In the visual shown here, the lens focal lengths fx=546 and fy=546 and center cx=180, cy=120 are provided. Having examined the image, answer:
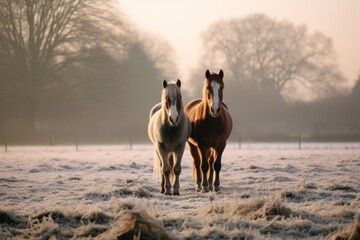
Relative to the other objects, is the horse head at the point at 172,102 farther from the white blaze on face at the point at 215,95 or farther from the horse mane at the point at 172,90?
the white blaze on face at the point at 215,95

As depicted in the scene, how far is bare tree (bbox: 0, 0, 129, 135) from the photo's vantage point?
38.9 meters


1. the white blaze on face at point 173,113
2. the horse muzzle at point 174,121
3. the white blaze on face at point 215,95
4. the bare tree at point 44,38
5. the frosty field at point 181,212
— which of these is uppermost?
the bare tree at point 44,38

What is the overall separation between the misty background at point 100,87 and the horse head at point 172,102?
891 inches

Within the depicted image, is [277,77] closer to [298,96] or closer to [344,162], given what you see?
[298,96]

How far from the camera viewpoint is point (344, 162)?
62.5 feet

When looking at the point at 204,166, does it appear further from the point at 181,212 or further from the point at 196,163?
the point at 181,212

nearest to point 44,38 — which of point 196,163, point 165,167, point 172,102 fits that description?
point 196,163

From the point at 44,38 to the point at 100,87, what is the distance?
5756mm

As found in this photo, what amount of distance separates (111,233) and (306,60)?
62.0 metres

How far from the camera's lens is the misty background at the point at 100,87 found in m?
39.6

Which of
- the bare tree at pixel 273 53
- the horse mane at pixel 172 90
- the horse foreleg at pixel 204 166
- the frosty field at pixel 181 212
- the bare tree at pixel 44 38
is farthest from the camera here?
the bare tree at pixel 273 53

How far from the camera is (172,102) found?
10.3 m

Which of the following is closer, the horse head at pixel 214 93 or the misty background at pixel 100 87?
the horse head at pixel 214 93

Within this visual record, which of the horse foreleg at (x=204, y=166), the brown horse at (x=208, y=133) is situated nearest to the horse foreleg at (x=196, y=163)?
the brown horse at (x=208, y=133)
